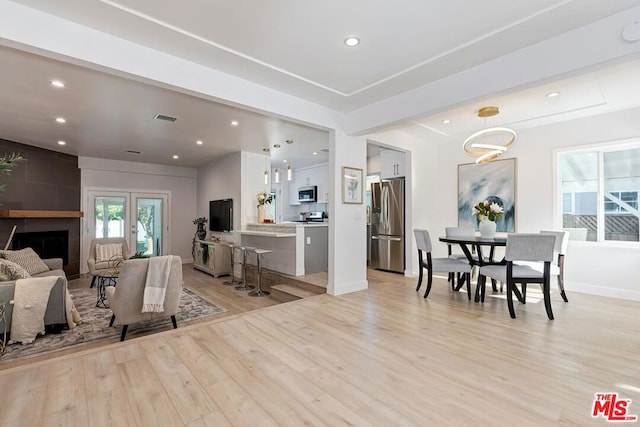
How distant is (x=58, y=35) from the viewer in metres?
2.19

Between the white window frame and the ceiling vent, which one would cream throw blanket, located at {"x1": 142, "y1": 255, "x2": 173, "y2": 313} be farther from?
the white window frame

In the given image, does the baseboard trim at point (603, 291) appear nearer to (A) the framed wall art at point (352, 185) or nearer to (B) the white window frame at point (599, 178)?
(B) the white window frame at point (599, 178)

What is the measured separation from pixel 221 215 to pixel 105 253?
7.70 feet

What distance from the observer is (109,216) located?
288 inches

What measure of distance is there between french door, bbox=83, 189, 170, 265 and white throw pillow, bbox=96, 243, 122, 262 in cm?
127

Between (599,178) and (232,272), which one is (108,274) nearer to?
(232,272)

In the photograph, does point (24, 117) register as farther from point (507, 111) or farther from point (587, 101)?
point (587, 101)

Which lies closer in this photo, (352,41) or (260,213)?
(352,41)

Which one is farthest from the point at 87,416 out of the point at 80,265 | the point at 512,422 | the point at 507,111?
the point at 80,265

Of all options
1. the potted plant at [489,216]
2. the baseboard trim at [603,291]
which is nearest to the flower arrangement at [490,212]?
the potted plant at [489,216]

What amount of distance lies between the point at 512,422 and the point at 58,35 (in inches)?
154

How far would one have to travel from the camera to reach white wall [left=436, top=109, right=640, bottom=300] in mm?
4020

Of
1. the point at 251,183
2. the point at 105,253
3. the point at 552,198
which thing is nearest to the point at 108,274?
the point at 105,253

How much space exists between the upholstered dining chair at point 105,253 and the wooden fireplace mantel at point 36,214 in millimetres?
841
